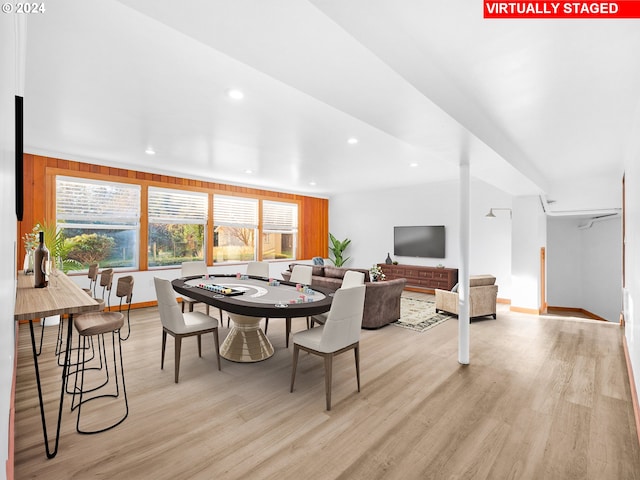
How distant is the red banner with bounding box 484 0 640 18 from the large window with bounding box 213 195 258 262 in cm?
632

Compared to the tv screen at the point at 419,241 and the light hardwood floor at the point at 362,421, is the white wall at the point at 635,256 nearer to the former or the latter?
the light hardwood floor at the point at 362,421

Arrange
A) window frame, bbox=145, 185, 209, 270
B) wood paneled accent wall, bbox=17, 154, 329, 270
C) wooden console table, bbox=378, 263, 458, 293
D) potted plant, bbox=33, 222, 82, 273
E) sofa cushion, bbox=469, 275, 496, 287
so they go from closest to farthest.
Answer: potted plant, bbox=33, 222, 82, 273, wood paneled accent wall, bbox=17, 154, 329, 270, sofa cushion, bbox=469, 275, 496, 287, window frame, bbox=145, 185, 209, 270, wooden console table, bbox=378, 263, 458, 293

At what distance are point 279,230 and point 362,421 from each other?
649 centimetres

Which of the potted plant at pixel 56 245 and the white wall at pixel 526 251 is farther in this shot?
the white wall at pixel 526 251

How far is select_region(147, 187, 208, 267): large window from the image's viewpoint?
6.15 meters

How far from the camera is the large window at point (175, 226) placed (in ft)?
20.2

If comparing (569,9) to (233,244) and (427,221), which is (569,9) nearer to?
(427,221)

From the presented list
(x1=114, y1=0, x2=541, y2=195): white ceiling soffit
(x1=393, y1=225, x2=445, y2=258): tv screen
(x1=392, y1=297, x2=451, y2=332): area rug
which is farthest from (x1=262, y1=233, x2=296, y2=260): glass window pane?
(x1=114, y1=0, x2=541, y2=195): white ceiling soffit

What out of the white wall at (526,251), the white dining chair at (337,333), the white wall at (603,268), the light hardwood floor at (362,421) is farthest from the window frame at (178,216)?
the white wall at (603,268)

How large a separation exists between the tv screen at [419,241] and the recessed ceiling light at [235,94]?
19.4 feet

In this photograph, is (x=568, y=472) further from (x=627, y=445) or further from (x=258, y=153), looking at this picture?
(x=258, y=153)

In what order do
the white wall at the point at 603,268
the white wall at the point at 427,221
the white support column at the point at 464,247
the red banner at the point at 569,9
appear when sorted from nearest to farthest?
the red banner at the point at 569,9 → the white support column at the point at 464,247 → the white wall at the point at 427,221 → the white wall at the point at 603,268

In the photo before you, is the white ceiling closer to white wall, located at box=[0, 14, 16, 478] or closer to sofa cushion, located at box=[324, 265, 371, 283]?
white wall, located at box=[0, 14, 16, 478]

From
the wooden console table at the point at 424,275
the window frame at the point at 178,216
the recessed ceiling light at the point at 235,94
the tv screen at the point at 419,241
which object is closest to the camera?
the recessed ceiling light at the point at 235,94
